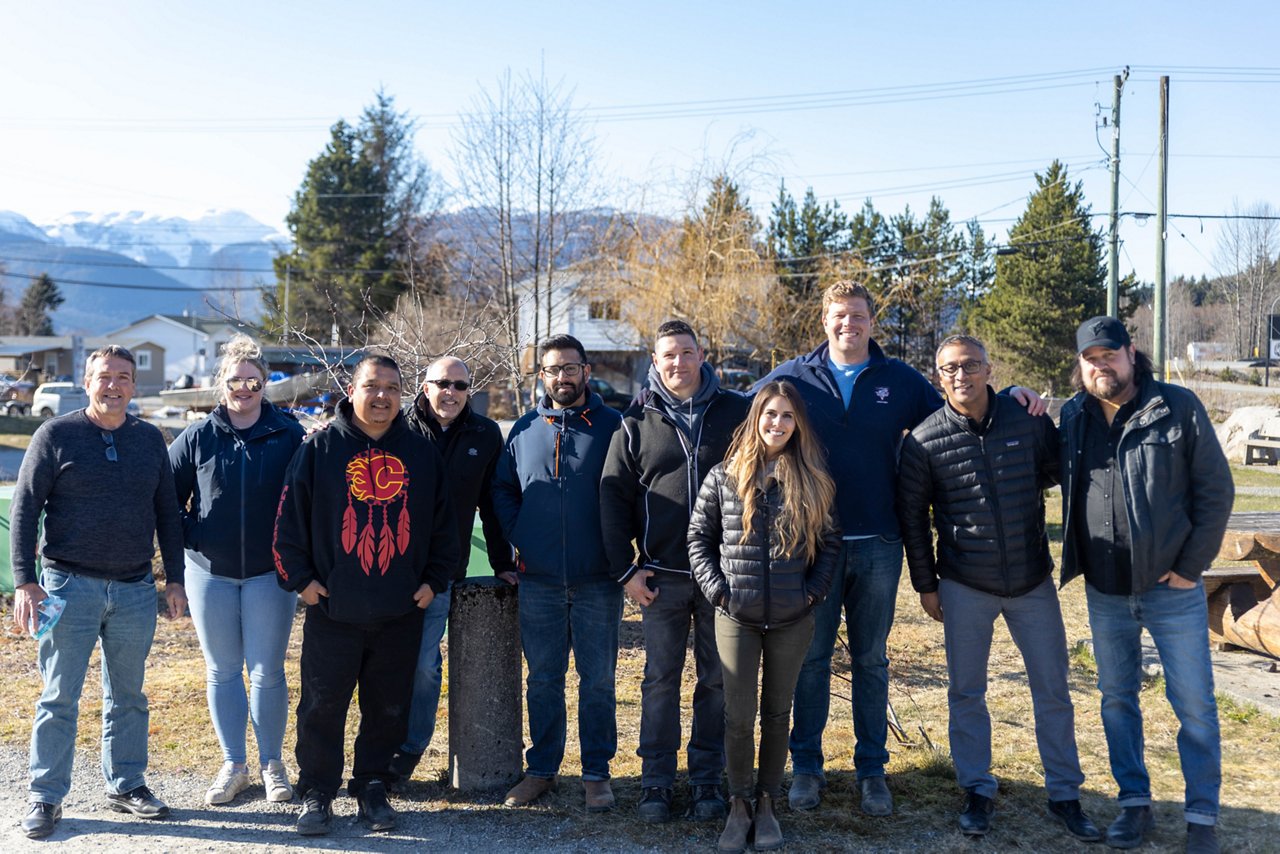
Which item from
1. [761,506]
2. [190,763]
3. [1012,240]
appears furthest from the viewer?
[1012,240]

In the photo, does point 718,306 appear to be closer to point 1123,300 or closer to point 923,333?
point 923,333

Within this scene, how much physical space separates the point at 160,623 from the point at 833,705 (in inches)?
223

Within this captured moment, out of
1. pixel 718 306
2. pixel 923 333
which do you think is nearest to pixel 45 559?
pixel 718 306

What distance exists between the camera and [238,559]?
4449mm

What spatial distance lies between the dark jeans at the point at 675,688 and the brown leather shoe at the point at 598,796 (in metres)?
0.18

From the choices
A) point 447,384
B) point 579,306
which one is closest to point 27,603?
point 447,384

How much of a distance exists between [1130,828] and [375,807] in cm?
311

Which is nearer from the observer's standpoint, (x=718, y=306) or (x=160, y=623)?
(x=160, y=623)

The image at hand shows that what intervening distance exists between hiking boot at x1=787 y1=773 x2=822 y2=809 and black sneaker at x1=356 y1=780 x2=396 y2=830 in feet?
5.68

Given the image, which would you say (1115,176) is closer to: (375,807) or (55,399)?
(375,807)

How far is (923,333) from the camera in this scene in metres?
41.7

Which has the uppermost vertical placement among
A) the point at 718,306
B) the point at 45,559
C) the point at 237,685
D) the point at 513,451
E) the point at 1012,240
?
the point at 1012,240

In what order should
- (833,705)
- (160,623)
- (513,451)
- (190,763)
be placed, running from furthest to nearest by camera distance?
(160,623) < (833,705) < (190,763) < (513,451)

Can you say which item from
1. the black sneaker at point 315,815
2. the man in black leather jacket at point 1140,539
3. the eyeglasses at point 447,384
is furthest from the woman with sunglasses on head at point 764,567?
the black sneaker at point 315,815
